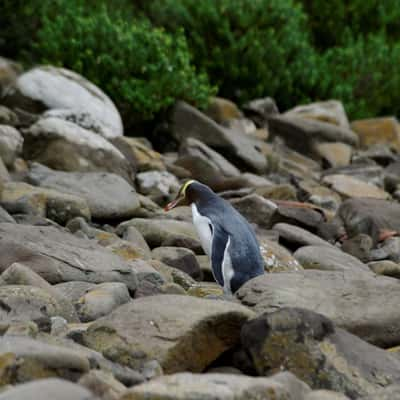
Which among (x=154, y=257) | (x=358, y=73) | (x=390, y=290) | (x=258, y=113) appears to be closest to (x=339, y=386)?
(x=390, y=290)

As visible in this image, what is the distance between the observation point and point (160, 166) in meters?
9.68

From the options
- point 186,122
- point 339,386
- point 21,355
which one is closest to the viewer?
point 21,355

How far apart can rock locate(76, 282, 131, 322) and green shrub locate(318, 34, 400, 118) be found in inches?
409

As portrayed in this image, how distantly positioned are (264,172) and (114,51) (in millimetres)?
2077

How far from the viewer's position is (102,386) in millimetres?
3375

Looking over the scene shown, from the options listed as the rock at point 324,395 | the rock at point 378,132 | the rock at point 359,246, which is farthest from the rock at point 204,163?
the rock at point 324,395

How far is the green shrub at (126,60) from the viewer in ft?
36.5

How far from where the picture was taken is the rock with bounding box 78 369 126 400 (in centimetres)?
333

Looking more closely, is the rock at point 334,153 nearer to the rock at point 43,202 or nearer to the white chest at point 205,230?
the rock at point 43,202

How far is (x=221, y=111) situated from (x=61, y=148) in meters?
4.40

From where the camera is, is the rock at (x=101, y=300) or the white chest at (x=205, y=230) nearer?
the rock at (x=101, y=300)

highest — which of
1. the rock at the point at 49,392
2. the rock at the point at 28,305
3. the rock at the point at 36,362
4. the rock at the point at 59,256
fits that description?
the rock at the point at 49,392

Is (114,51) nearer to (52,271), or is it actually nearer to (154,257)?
(154,257)

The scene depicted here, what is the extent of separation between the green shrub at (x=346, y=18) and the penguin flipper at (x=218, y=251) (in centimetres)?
1081
